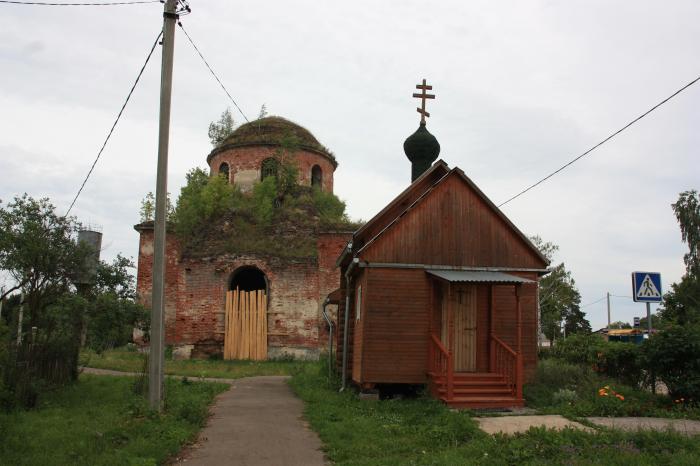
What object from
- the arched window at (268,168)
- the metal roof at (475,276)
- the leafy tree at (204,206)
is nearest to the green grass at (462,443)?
the metal roof at (475,276)

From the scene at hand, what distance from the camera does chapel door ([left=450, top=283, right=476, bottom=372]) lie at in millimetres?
14320

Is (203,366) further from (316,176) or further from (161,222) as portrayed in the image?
(316,176)

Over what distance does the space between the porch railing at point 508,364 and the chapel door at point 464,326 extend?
1.58 feet

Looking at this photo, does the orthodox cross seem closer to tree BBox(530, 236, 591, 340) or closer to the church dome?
the church dome

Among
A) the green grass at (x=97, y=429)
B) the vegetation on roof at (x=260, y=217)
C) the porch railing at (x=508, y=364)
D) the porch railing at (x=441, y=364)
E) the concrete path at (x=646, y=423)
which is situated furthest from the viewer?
the vegetation on roof at (x=260, y=217)

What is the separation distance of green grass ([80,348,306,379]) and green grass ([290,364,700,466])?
9466 millimetres

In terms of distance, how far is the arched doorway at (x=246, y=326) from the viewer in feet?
83.8

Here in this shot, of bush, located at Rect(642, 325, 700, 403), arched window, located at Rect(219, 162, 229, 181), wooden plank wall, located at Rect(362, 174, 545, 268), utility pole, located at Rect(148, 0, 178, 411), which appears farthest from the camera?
arched window, located at Rect(219, 162, 229, 181)

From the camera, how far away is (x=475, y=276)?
13.5 meters

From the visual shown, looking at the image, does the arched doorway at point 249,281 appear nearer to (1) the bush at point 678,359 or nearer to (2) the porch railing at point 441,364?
(2) the porch railing at point 441,364

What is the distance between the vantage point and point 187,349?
1016 inches

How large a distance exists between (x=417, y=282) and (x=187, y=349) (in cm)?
1475

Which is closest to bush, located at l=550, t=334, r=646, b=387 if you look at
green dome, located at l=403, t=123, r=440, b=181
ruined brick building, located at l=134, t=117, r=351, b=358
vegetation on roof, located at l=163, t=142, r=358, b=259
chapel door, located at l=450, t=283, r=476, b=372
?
chapel door, located at l=450, t=283, r=476, b=372

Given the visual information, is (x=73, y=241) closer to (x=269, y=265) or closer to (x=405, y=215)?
(x=405, y=215)
